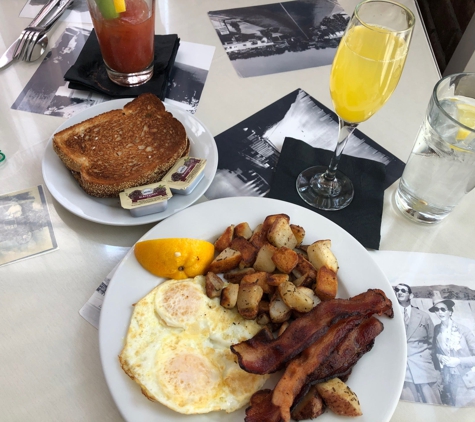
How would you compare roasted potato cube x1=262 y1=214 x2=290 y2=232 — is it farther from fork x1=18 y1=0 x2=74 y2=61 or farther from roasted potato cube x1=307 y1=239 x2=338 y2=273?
fork x1=18 y1=0 x2=74 y2=61

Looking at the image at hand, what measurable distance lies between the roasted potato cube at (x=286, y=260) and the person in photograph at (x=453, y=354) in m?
0.39

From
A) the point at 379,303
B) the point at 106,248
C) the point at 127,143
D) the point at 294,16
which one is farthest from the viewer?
the point at 294,16

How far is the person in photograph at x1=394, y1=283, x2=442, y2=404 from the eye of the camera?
939mm

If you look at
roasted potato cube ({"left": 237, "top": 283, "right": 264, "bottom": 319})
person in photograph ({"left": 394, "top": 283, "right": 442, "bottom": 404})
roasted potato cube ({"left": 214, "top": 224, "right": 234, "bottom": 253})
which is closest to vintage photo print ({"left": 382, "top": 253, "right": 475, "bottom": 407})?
person in photograph ({"left": 394, "top": 283, "right": 442, "bottom": 404})

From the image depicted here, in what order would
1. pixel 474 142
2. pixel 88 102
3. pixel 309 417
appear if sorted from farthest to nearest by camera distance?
pixel 88 102 → pixel 474 142 → pixel 309 417

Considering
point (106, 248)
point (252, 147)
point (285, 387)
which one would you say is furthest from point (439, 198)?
point (106, 248)

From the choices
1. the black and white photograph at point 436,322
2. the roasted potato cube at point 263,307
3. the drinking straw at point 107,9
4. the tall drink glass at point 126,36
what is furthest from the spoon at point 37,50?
the black and white photograph at point 436,322

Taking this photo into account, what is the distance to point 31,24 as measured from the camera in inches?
68.1

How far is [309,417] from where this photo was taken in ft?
2.67

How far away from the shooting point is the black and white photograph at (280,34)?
174 cm

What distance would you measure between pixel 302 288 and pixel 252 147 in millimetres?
622

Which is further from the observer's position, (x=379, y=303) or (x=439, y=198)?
(x=439, y=198)

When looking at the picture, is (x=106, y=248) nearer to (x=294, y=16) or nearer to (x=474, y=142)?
(x=474, y=142)

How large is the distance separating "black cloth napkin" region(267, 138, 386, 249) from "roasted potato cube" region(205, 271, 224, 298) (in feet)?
1.29
